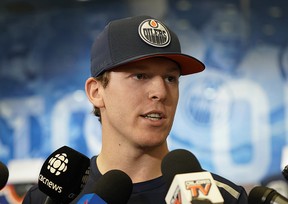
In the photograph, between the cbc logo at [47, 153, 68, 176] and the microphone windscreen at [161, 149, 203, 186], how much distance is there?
0.25 meters

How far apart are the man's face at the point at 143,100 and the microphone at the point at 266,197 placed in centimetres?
38

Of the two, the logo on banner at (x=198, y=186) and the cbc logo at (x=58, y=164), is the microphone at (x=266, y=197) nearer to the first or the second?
the logo on banner at (x=198, y=186)

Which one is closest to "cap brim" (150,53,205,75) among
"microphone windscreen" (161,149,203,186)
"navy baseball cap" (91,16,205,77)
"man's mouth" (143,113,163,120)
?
"navy baseball cap" (91,16,205,77)

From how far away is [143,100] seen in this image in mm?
1260

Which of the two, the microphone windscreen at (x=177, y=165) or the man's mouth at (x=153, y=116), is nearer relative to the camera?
the microphone windscreen at (x=177, y=165)

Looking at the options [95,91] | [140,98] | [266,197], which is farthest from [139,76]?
[266,197]

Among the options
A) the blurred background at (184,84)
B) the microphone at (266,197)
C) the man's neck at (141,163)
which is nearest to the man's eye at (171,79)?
the man's neck at (141,163)

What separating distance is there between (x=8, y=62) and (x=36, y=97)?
30 cm

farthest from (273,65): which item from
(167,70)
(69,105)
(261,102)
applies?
(167,70)

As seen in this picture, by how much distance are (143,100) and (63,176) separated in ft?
0.81

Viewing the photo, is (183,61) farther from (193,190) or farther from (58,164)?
(193,190)

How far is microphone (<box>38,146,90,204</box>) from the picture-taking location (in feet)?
3.83

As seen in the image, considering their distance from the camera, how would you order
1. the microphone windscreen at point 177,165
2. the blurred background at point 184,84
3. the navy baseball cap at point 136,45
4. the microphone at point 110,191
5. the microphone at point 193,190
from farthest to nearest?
the blurred background at point 184,84
the navy baseball cap at point 136,45
the microphone windscreen at point 177,165
the microphone at point 110,191
the microphone at point 193,190

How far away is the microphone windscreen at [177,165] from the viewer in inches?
41.5
